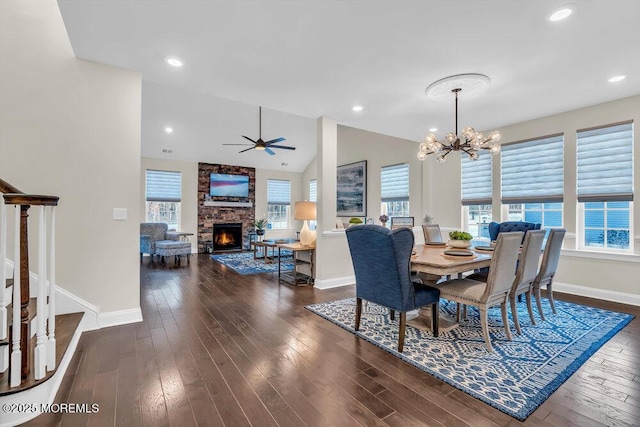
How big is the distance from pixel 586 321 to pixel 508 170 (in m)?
2.72

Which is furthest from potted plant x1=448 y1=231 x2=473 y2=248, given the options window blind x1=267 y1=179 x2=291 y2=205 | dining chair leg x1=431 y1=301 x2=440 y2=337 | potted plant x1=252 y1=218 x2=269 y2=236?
window blind x1=267 y1=179 x2=291 y2=205

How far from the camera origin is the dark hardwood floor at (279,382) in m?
1.66

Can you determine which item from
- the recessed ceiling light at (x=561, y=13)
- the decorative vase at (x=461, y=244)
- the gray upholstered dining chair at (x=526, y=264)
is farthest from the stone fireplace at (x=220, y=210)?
the recessed ceiling light at (x=561, y=13)

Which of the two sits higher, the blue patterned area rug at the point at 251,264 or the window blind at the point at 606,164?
the window blind at the point at 606,164

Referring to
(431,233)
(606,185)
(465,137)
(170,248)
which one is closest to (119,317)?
(170,248)

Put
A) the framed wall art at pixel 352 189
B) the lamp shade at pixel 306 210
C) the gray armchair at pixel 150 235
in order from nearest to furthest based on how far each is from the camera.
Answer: the lamp shade at pixel 306 210
the gray armchair at pixel 150 235
the framed wall art at pixel 352 189

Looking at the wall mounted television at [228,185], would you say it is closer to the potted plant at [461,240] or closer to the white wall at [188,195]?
the white wall at [188,195]

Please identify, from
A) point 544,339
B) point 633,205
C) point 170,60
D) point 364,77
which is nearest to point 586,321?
point 544,339

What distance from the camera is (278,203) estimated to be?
10.1 meters

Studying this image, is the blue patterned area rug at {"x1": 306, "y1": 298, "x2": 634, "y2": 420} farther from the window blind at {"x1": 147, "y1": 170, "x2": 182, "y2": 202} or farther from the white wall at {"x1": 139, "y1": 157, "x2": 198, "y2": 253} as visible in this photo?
the window blind at {"x1": 147, "y1": 170, "x2": 182, "y2": 202}

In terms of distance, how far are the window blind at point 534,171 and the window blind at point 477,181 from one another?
0.27 m

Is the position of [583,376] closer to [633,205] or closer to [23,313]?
[633,205]

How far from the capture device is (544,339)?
8.77 ft

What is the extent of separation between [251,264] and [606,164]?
6.34 m
